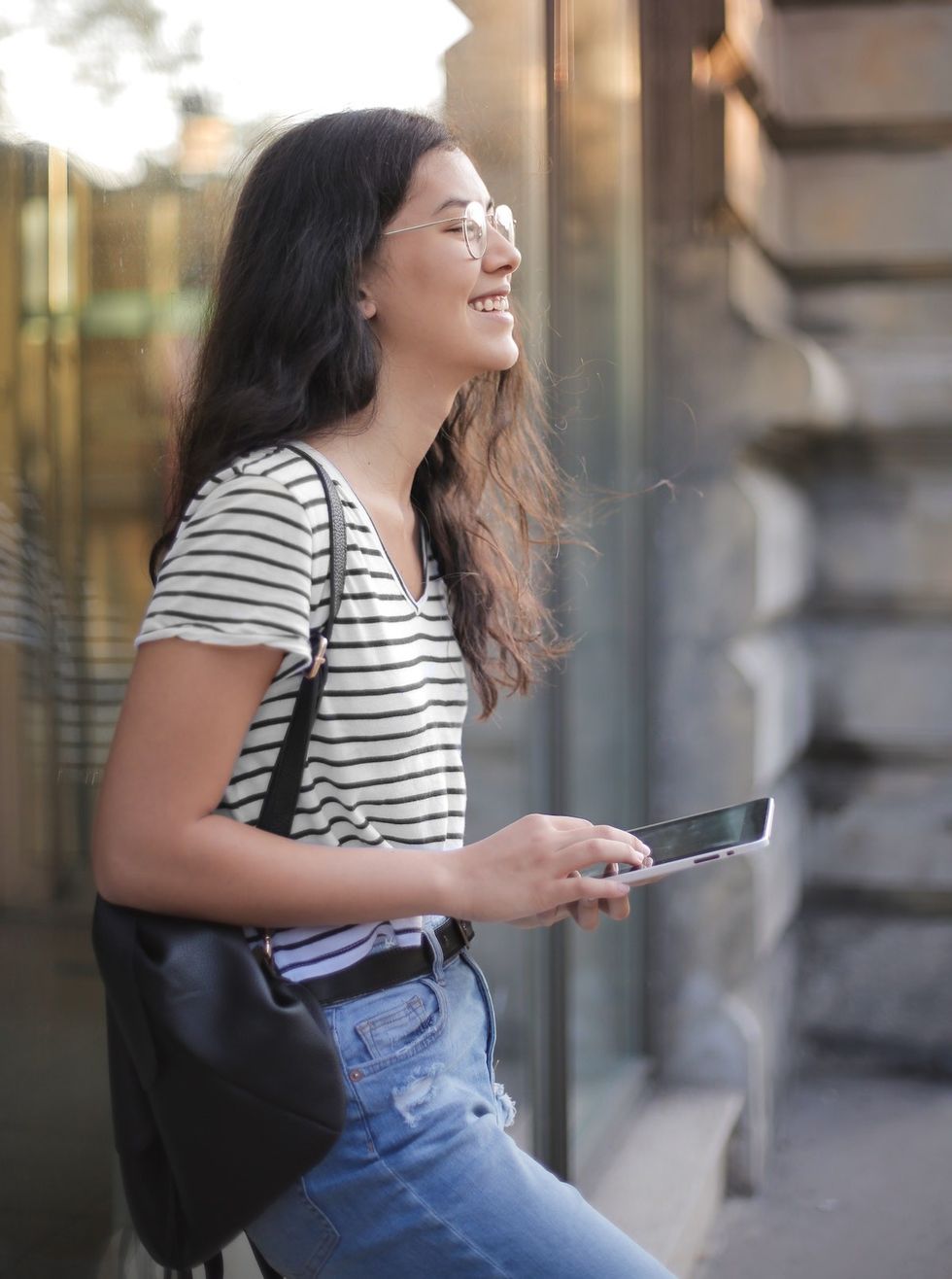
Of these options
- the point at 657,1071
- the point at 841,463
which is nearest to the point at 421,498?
the point at 657,1071

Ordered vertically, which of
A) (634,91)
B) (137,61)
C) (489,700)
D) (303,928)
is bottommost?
(303,928)

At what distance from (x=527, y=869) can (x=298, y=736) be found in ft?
0.78

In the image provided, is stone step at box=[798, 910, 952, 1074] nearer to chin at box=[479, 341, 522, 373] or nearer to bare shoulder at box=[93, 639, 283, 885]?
chin at box=[479, 341, 522, 373]

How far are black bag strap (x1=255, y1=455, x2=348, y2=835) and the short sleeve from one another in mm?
21

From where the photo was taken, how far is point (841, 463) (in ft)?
14.9

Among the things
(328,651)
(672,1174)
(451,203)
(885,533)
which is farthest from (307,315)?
(885,533)

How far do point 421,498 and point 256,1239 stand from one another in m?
0.83

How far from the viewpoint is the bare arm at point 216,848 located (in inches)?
49.3

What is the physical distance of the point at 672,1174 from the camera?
3.46 metres

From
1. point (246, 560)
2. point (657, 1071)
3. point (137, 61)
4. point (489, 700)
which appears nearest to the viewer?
point (246, 560)

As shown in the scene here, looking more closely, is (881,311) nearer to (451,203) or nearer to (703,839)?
(451,203)

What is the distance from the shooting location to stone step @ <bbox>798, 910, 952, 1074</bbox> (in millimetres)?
4516

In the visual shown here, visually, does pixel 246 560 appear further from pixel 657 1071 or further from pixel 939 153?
pixel 939 153

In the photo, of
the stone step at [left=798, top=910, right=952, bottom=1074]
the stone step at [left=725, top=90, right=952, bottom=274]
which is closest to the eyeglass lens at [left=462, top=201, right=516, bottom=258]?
the stone step at [left=725, top=90, right=952, bottom=274]
